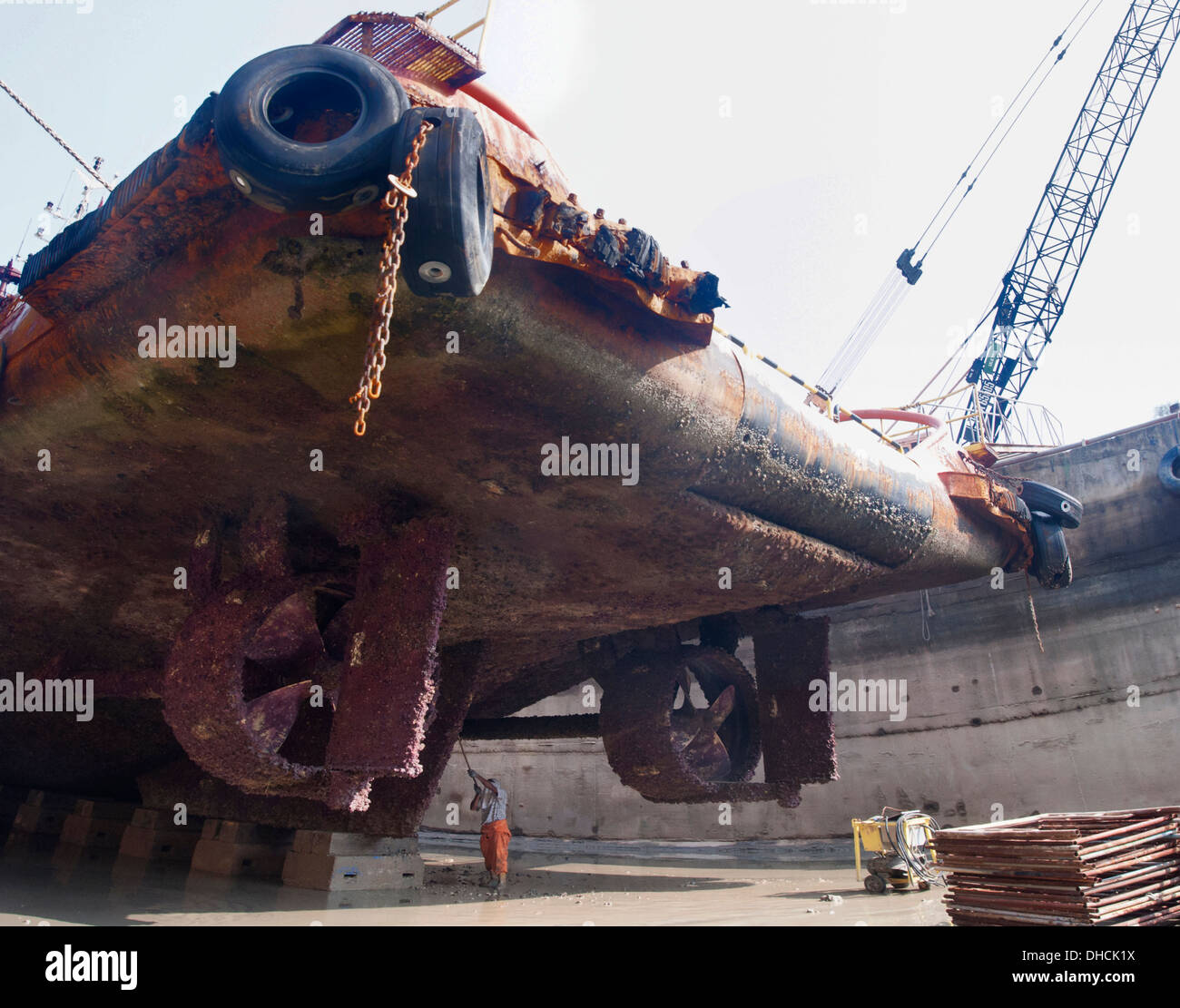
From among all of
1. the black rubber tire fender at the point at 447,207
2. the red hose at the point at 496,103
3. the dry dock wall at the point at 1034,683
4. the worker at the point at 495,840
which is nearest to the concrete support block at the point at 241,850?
the worker at the point at 495,840

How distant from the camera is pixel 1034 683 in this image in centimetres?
864

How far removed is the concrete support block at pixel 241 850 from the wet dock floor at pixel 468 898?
16cm

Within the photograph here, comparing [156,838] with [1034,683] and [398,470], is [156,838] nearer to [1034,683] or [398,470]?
[398,470]

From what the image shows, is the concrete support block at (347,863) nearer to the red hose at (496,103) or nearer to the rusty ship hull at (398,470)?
the rusty ship hull at (398,470)

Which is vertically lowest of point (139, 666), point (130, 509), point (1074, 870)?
point (1074, 870)

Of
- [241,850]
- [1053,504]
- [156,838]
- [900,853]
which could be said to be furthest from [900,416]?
[156,838]

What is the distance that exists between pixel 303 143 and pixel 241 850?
20.0 feet

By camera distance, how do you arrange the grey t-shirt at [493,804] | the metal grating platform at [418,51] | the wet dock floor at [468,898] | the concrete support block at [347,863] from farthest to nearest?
1. the grey t-shirt at [493,804]
2. the concrete support block at [347,863]
3. the wet dock floor at [468,898]
4. the metal grating platform at [418,51]

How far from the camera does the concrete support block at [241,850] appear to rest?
6.42 m
